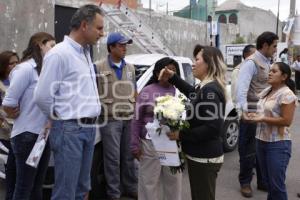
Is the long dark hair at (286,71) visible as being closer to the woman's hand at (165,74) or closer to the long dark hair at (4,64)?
the woman's hand at (165,74)

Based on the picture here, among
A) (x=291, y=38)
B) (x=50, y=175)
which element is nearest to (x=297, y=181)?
(x=50, y=175)

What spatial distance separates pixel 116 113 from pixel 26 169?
143 centimetres

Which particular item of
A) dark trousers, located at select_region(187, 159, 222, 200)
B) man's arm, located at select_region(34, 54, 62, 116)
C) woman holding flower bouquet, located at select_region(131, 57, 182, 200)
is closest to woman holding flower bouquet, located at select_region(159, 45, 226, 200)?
dark trousers, located at select_region(187, 159, 222, 200)

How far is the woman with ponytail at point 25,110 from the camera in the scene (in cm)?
346

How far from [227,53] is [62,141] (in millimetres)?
17277

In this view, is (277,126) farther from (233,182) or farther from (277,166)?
(233,182)

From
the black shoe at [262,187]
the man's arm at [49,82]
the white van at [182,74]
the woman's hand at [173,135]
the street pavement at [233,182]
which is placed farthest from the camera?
the white van at [182,74]

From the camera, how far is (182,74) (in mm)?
6270

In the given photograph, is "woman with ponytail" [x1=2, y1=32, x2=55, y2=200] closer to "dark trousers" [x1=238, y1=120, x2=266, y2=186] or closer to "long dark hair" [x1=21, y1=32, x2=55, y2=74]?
"long dark hair" [x1=21, y1=32, x2=55, y2=74]

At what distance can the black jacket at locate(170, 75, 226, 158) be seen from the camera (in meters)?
3.26

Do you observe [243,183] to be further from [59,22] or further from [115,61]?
[59,22]

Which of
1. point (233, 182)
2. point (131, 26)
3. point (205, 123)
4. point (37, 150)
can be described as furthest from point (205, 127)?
point (131, 26)

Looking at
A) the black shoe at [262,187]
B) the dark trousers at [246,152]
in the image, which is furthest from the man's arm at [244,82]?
the black shoe at [262,187]

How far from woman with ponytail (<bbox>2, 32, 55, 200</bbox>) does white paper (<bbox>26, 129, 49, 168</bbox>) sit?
12 cm
